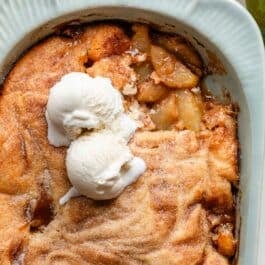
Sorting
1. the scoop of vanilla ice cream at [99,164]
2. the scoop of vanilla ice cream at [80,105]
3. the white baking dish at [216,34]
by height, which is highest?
the white baking dish at [216,34]

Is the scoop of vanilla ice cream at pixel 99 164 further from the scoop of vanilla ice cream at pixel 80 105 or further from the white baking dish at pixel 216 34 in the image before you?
the white baking dish at pixel 216 34

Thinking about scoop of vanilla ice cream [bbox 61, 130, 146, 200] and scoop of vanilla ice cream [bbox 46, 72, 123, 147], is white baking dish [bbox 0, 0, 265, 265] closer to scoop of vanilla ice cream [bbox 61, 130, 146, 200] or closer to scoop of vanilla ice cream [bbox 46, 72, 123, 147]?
scoop of vanilla ice cream [bbox 46, 72, 123, 147]

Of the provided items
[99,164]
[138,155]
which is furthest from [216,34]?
[99,164]

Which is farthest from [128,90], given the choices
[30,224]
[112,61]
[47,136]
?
[30,224]

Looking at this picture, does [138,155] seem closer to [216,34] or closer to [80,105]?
[80,105]

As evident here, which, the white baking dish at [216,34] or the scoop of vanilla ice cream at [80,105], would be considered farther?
the white baking dish at [216,34]

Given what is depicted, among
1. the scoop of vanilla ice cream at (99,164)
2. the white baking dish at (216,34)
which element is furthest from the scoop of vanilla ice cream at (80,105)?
the white baking dish at (216,34)
